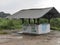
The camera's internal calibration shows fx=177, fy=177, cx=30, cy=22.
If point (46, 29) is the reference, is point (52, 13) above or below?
above

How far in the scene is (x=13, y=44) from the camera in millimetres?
14539

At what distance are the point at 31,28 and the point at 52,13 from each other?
11.0 feet

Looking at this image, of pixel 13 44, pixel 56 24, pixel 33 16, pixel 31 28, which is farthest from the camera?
pixel 56 24

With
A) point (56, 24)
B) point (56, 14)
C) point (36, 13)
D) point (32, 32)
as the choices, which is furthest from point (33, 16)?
point (56, 24)

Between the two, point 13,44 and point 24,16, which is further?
point 24,16

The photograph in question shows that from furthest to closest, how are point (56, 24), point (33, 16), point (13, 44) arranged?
1. point (56, 24)
2. point (33, 16)
3. point (13, 44)

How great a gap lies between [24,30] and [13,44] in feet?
25.0

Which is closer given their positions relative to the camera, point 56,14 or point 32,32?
point 32,32

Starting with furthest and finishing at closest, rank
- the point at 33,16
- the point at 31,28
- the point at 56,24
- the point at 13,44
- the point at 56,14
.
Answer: the point at 56,24 → the point at 56,14 → the point at 31,28 → the point at 33,16 → the point at 13,44

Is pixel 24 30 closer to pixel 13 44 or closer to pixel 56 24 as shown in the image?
pixel 13 44

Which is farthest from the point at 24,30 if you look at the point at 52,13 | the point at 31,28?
the point at 52,13

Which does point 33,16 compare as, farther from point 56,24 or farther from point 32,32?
point 56,24

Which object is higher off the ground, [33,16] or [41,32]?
[33,16]

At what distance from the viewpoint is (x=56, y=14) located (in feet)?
74.2
